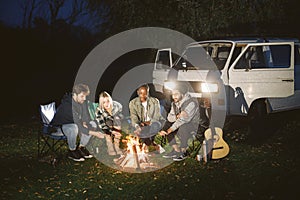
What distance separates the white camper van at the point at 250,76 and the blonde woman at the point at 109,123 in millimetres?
2635

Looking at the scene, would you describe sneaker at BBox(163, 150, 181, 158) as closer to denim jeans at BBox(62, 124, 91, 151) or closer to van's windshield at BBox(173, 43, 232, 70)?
denim jeans at BBox(62, 124, 91, 151)

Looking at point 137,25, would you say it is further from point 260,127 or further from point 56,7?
point 56,7

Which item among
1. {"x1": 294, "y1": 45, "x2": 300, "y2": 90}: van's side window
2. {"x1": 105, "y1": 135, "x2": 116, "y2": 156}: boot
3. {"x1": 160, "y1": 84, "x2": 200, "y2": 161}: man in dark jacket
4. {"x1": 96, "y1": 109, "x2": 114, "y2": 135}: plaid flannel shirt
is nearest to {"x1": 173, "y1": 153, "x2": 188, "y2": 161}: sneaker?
{"x1": 160, "y1": 84, "x2": 200, "y2": 161}: man in dark jacket

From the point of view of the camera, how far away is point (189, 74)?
31.7 ft

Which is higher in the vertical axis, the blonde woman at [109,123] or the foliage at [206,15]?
the foliage at [206,15]

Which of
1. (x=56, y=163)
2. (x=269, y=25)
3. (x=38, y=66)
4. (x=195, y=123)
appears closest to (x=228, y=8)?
(x=269, y=25)

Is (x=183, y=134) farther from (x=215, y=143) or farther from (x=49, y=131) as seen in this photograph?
(x=49, y=131)

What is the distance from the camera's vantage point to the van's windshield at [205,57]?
9.65 meters

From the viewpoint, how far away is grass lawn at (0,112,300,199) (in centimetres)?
545

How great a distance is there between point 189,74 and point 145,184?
4361 millimetres

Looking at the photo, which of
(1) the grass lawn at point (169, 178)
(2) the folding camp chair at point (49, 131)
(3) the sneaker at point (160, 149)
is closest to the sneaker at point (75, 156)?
(1) the grass lawn at point (169, 178)

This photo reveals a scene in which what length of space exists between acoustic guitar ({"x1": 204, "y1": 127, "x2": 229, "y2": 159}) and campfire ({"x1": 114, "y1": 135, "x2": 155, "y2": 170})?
101 centimetres

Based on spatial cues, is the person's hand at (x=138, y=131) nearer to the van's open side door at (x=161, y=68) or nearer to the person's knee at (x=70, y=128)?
the person's knee at (x=70, y=128)

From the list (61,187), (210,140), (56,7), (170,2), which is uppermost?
(56,7)
